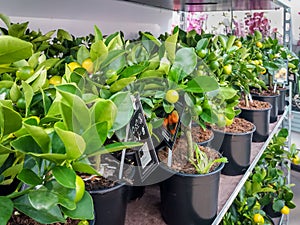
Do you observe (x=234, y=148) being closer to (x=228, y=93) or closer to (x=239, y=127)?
(x=239, y=127)

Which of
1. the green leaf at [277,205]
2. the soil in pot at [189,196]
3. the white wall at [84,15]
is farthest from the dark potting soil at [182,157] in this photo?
the green leaf at [277,205]

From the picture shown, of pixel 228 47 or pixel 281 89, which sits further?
pixel 281 89

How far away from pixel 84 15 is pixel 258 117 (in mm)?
857

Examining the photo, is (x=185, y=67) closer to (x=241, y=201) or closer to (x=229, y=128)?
(x=229, y=128)

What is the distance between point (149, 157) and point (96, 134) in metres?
0.27

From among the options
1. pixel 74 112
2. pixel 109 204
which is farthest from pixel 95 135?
pixel 109 204

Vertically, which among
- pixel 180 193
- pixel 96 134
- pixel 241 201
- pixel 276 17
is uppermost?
pixel 276 17

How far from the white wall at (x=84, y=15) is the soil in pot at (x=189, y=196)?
732 mm

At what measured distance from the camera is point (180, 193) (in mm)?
749

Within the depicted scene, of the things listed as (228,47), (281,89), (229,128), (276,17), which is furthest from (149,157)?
(276,17)

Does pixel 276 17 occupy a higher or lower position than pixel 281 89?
higher

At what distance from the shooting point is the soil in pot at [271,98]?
1554mm

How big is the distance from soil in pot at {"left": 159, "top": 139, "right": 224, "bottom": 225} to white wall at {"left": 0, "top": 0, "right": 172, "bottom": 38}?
73 centimetres

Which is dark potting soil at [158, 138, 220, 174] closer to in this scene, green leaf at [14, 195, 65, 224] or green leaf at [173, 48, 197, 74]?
green leaf at [173, 48, 197, 74]
